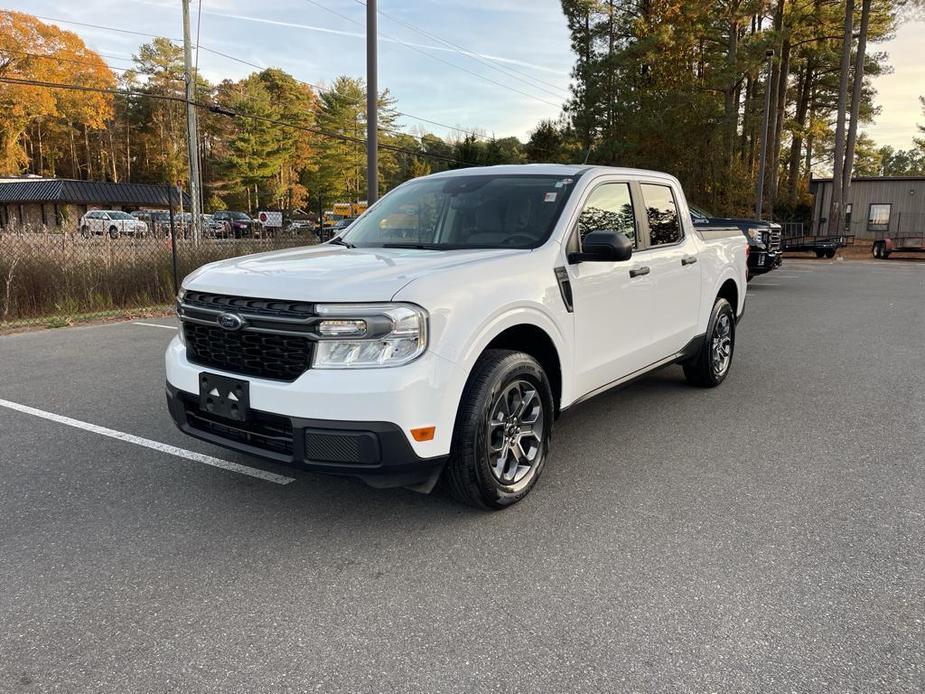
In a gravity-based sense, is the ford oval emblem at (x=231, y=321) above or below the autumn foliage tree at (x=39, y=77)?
below

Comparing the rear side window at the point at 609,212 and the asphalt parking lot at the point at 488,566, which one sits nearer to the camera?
the asphalt parking lot at the point at 488,566

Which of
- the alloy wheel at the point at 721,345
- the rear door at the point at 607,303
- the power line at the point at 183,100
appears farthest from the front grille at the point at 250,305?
the power line at the point at 183,100

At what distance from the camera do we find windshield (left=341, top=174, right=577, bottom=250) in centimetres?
413

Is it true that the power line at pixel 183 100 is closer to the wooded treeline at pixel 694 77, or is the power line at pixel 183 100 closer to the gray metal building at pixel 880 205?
the wooded treeline at pixel 694 77

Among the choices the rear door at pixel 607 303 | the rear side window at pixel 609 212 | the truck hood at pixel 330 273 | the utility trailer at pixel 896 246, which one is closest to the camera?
the truck hood at pixel 330 273

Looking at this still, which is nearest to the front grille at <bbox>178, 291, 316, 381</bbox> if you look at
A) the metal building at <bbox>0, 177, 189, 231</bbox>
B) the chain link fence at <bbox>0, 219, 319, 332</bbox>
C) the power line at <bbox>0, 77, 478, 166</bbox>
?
the chain link fence at <bbox>0, 219, 319, 332</bbox>

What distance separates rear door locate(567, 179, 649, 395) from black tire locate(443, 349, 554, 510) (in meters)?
0.48

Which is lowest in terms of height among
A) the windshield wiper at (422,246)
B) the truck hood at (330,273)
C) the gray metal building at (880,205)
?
the truck hood at (330,273)

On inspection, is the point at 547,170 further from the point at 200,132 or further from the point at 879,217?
the point at 200,132

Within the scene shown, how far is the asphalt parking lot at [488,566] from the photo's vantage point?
236 cm

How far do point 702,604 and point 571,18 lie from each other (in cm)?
4034

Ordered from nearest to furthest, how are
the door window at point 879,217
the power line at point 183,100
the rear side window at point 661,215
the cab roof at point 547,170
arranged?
the cab roof at point 547,170 → the rear side window at point 661,215 → the power line at point 183,100 → the door window at point 879,217

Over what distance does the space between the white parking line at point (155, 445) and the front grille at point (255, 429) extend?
2.22 ft

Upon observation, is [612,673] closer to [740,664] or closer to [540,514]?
[740,664]
